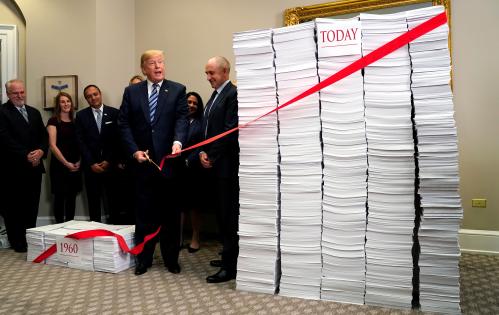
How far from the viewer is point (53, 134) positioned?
3.97 metres

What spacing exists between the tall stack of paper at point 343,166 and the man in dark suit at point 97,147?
2427 millimetres

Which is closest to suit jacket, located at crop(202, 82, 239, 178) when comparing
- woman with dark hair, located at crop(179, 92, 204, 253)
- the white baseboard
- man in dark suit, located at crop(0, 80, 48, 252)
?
woman with dark hair, located at crop(179, 92, 204, 253)

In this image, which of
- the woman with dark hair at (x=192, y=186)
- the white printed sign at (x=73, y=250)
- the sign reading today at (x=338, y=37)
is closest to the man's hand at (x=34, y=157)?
the white printed sign at (x=73, y=250)

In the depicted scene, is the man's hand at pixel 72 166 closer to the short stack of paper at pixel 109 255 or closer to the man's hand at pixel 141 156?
the short stack of paper at pixel 109 255

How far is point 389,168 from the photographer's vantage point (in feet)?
7.23

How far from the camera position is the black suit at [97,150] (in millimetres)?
3879

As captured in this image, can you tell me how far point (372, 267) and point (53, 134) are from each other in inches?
130

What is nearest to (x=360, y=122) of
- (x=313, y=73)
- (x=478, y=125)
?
(x=313, y=73)

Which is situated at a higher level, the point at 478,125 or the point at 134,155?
the point at 478,125

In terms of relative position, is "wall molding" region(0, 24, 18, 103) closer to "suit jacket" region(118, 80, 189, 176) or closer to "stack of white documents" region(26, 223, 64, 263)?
"stack of white documents" region(26, 223, 64, 263)

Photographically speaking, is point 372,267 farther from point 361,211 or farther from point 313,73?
point 313,73

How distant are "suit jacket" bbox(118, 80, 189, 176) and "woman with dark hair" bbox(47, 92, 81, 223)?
1.37m

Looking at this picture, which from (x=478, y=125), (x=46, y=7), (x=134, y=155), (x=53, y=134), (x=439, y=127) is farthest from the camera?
(x=46, y=7)

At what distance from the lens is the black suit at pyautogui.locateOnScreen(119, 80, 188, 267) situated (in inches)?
112
